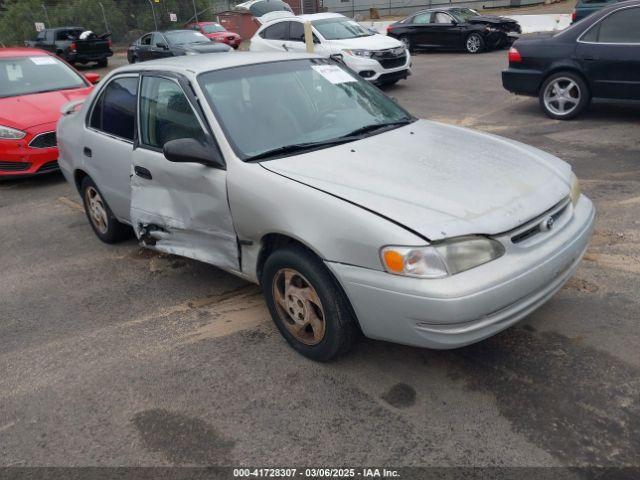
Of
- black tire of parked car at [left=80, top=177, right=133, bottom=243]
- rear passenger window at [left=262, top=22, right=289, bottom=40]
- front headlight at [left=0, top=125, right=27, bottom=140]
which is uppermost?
rear passenger window at [left=262, top=22, right=289, bottom=40]

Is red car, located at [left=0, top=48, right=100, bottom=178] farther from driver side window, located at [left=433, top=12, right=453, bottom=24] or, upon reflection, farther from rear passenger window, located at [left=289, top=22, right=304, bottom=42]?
driver side window, located at [left=433, top=12, right=453, bottom=24]

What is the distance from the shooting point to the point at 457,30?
664 inches

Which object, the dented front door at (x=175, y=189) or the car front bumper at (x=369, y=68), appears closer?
the dented front door at (x=175, y=189)

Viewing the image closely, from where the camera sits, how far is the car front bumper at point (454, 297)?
2.56 meters

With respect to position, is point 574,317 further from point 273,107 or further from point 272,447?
point 273,107

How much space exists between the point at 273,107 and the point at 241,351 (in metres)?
1.58

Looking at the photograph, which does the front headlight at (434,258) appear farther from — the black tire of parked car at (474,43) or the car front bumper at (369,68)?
the black tire of parked car at (474,43)

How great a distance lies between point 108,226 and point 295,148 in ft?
8.28

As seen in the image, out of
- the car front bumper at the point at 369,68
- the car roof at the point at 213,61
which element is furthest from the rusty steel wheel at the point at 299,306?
the car front bumper at the point at 369,68

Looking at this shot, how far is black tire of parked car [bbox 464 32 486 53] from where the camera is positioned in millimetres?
16547

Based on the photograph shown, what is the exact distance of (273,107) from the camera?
3.67m

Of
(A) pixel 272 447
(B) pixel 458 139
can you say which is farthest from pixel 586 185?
(A) pixel 272 447

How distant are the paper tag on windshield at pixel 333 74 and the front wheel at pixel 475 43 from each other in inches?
545

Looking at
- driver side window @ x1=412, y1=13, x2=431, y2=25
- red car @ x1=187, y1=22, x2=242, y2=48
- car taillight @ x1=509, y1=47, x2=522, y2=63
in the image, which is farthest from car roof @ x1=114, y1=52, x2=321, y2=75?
→ red car @ x1=187, y1=22, x2=242, y2=48
